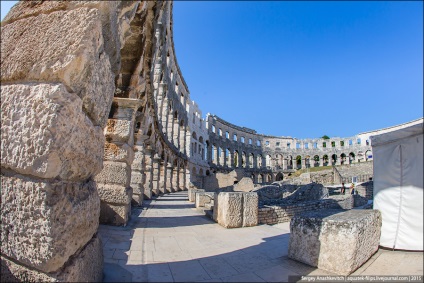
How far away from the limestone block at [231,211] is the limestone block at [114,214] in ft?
7.01

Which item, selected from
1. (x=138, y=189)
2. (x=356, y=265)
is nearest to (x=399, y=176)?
(x=356, y=265)

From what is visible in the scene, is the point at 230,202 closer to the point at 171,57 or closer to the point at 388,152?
the point at 388,152

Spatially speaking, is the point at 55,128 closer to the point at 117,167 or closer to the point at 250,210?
the point at 117,167

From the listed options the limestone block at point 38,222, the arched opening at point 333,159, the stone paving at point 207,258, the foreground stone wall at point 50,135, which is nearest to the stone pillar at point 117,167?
the stone paving at point 207,258

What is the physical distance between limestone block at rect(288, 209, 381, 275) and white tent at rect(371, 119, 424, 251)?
0.55ft

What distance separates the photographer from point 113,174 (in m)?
5.29

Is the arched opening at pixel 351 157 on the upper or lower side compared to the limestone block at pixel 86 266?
upper

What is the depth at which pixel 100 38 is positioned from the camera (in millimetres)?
2088

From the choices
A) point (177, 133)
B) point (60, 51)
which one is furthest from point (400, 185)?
point (177, 133)

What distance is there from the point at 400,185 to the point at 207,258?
2.55 metres

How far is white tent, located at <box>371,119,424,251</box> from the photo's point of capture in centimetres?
262

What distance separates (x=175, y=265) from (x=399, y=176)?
289cm

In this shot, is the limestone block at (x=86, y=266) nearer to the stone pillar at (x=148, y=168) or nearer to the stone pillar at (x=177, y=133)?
the stone pillar at (x=148, y=168)

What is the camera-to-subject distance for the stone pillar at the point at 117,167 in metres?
5.09
